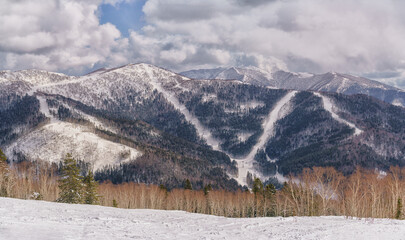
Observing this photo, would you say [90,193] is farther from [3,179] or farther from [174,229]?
[174,229]

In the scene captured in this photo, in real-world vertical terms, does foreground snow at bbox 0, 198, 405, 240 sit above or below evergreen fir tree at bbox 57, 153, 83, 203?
below

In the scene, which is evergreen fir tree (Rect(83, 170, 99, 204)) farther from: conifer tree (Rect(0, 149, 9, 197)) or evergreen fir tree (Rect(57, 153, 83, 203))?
→ conifer tree (Rect(0, 149, 9, 197))

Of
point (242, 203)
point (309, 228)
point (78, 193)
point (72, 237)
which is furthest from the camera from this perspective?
point (242, 203)

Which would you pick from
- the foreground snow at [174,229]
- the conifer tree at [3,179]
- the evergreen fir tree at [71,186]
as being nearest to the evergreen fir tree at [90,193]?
the evergreen fir tree at [71,186]

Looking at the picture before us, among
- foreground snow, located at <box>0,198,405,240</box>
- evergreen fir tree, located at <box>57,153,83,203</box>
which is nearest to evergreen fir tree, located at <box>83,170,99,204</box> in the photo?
evergreen fir tree, located at <box>57,153,83,203</box>

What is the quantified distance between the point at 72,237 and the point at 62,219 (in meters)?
8.04

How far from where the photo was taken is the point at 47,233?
69.7 feet

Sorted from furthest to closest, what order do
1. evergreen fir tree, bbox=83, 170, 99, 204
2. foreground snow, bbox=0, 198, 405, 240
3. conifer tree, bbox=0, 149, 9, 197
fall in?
evergreen fir tree, bbox=83, 170, 99, 204
conifer tree, bbox=0, 149, 9, 197
foreground snow, bbox=0, 198, 405, 240

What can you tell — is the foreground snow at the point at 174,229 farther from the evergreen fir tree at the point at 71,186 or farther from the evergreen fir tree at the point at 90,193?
the evergreen fir tree at the point at 90,193

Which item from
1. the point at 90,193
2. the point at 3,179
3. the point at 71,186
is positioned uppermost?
the point at 3,179

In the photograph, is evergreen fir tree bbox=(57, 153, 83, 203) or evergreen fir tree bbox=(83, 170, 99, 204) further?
evergreen fir tree bbox=(83, 170, 99, 204)

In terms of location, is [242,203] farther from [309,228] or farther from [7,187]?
[309,228]

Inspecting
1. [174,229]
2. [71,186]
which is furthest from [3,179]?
[174,229]

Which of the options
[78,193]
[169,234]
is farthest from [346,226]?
[78,193]
